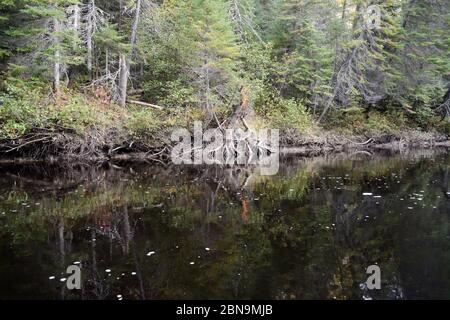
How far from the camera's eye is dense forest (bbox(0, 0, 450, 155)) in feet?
53.3

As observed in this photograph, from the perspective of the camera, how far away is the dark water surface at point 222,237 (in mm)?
5617

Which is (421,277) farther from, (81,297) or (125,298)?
(81,297)

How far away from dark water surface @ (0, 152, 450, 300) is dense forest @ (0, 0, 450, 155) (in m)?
4.21

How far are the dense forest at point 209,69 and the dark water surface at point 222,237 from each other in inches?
166

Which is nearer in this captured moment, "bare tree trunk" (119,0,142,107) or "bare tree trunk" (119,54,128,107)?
"bare tree trunk" (119,0,142,107)

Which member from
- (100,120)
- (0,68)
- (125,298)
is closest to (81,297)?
(125,298)

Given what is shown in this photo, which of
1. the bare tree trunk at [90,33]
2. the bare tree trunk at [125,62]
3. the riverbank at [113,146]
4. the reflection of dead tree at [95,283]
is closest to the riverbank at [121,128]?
the riverbank at [113,146]

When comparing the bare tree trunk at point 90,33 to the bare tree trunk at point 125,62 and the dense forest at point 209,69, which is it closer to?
the dense forest at point 209,69

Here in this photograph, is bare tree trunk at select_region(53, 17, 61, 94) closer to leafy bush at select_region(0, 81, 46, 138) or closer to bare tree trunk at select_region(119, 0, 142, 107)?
leafy bush at select_region(0, 81, 46, 138)

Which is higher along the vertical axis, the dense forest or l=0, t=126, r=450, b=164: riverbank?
the dense forest

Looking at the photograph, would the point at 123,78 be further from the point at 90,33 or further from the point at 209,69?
the point at 209,69

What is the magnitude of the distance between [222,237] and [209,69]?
11.9 meters

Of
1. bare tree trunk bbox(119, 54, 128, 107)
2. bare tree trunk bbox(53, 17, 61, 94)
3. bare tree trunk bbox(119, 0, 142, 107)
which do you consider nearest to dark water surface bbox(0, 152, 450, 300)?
bare tree trunk bbox(53, 17, 61, 94)

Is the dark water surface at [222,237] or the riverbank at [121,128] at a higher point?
the riverbank at [121,128]
